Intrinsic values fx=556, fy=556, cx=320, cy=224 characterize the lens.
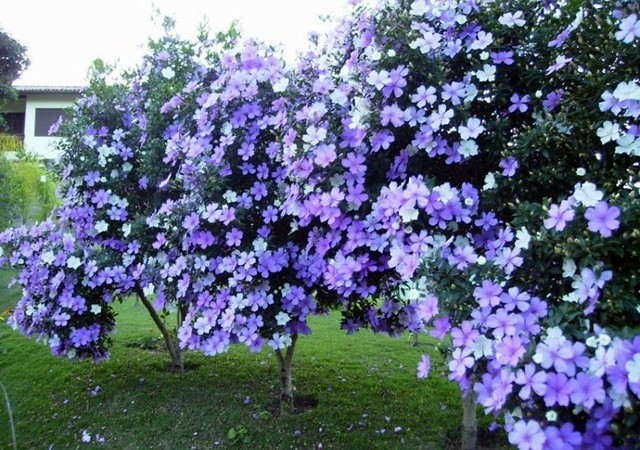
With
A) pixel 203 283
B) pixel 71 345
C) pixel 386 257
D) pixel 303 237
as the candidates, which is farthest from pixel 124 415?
pixel 386 257

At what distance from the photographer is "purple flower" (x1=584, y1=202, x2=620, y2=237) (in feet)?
5.19

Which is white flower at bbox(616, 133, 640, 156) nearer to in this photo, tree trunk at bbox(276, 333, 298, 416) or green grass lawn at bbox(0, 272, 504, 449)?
green grass lawn at bbox(0, 272, 504, 449)

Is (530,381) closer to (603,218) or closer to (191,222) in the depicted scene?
(603,218)

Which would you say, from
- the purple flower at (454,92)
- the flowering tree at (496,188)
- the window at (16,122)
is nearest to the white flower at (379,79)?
the flowering tree at (496,188)

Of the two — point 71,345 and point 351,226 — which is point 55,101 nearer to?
point 71,345

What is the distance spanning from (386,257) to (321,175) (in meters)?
0.46

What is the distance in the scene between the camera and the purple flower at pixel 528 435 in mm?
1421

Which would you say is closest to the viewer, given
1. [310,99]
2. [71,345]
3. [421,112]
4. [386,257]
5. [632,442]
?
→ [632,442]

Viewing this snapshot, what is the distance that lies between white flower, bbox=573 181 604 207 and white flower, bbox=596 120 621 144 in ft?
0.82

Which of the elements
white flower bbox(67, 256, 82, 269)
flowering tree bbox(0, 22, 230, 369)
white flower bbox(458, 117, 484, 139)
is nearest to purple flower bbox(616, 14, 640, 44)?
white flower bbox(458, 117, 484, 139)

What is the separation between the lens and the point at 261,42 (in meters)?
3.31

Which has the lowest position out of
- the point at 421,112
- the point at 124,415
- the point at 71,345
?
the point at 124,415

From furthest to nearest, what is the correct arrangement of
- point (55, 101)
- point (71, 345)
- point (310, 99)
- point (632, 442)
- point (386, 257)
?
1. point (55, 101)
2. point (71, 345)
3. point (310, 99)
4. point (386, 257)
5. point (632, 442)

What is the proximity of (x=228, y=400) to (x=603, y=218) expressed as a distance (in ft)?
11.5
